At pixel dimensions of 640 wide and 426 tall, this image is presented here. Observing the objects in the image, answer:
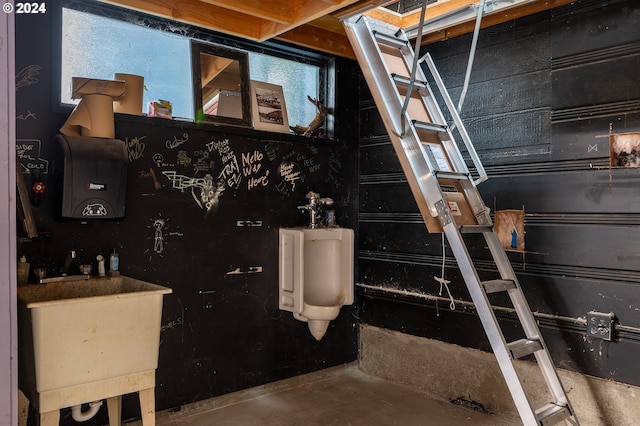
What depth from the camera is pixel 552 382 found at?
2096 mm

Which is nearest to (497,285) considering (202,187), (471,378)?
(471,378)

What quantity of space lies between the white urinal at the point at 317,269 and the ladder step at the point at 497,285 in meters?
1.07

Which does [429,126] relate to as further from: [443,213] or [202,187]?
[202,187]

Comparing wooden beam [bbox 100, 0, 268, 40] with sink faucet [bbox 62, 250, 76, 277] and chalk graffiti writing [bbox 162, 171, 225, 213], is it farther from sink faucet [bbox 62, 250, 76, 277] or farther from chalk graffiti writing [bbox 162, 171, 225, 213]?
sink faucet [bbox 62, 250, 76, 277]

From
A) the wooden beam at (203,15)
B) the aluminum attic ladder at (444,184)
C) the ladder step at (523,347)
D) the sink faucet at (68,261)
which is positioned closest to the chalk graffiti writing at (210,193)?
the sink faucet at (68,261)

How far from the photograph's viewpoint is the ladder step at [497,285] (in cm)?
209

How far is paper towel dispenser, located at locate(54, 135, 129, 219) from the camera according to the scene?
2090 mm

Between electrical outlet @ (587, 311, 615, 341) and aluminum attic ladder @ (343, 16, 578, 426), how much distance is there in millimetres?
333

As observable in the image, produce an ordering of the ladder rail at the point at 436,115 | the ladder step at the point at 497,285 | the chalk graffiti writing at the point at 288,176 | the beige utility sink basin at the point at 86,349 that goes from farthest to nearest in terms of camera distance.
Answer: the chalk graffiti writing at the point at 288,176
the ladder rail at the point at 436,115
the ladder step at the point at 497,285
the beige utility sink basin at the point at 86,349

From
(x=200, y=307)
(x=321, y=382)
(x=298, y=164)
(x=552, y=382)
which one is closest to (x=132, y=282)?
(x=200, y=307)

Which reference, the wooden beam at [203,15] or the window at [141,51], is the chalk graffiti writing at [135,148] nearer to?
the window at [141,51]

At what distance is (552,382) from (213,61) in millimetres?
2473

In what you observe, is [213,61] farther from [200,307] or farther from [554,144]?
[554,144]

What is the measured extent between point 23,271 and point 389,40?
2.13 metres
